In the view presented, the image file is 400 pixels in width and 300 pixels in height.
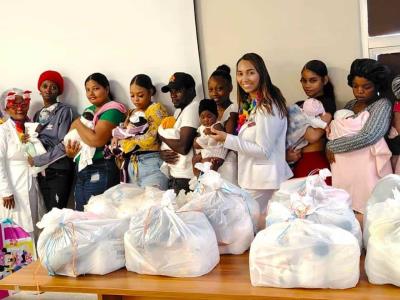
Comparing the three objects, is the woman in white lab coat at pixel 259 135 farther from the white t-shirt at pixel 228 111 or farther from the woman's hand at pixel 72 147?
the woman's hand at pixel 72 147

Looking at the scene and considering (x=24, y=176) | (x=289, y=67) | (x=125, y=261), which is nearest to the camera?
(x=125, y=261)

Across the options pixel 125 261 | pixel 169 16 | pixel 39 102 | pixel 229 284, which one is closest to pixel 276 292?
pixel 229 284

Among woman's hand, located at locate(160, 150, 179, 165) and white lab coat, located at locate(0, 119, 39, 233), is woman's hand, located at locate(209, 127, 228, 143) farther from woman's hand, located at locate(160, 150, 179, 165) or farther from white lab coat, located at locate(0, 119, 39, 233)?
white lab coat, located at locate(0, 119, 39, 233)

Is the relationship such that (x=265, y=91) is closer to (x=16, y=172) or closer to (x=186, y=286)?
(x=186, y=286)

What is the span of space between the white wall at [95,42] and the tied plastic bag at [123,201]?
143 centimetres

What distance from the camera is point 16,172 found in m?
3.44

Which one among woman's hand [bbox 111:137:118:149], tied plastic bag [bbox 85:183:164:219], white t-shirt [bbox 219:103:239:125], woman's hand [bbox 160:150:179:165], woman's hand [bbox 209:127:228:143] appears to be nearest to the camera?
tied plastic bag [bbox 85:183:164:219]

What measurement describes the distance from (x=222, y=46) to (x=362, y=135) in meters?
1.15

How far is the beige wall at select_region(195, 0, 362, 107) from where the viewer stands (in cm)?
289

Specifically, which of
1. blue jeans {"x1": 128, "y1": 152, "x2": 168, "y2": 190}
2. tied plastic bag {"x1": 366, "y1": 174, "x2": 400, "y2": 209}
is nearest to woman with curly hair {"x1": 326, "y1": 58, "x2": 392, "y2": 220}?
tied plastic bag {"x1": 366, "y1": 174, "x2": 400, "y2": 209}

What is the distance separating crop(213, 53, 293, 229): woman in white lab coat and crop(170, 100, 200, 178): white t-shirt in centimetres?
35

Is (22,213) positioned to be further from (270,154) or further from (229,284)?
(229,284)

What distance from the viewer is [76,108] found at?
141 inches

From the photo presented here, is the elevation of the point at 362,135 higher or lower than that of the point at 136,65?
lower
